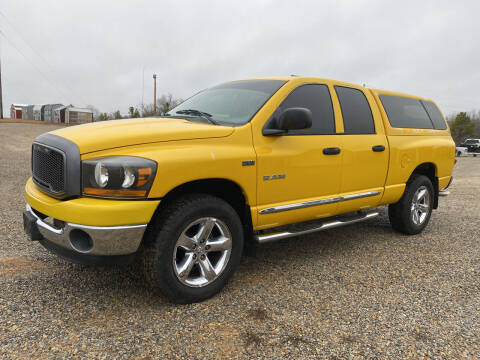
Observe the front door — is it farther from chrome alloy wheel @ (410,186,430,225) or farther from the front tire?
chrome alloy wheel @ (410,186,430,225)

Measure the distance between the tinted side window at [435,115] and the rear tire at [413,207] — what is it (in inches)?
36.4

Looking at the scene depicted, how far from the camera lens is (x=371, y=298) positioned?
322 centimetres

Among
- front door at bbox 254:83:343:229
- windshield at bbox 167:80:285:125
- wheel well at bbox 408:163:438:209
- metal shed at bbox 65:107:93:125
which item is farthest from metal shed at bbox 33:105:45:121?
front door at bbox 254:83:343:229

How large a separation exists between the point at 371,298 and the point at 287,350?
44.9 inches

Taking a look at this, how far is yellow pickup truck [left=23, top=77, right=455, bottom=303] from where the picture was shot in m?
2.55

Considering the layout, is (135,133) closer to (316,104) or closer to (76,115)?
(316,104)

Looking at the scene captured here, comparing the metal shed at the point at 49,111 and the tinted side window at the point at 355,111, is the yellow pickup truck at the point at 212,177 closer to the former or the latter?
the tinted side window at the point at 355,111

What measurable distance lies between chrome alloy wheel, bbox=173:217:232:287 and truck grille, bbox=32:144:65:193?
3.19 ft

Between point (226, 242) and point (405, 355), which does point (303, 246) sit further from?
point (405, 355)

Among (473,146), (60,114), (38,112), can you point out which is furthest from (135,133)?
(38,112)

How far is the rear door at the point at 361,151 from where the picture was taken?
4008mm

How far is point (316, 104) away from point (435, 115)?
2.75 metres

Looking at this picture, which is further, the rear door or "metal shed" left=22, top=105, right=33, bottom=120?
"metal shed" left=22, top=105, right=33, bottom=120

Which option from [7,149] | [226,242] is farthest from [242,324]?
[7,149]
